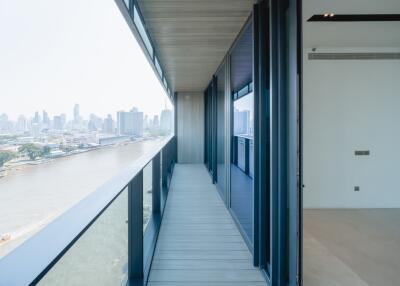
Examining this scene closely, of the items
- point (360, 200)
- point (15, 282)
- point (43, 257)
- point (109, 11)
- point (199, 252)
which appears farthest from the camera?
point (360, 200)

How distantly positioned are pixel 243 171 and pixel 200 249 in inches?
95.1

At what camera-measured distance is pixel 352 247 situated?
303cm

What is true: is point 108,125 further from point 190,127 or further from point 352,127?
point 190,127

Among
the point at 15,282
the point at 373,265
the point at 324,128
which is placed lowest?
the point at 373,265

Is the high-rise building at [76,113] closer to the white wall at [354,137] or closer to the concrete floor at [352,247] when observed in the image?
the concrete floor at [352,247]

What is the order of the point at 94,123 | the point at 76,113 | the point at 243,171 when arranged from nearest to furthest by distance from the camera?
the point at 76,113 < the point at 94,123 < the point at 243,171

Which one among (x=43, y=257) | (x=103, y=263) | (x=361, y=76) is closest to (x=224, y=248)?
(x=103, y=263)

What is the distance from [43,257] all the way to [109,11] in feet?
7.56

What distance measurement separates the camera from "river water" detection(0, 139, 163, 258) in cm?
75

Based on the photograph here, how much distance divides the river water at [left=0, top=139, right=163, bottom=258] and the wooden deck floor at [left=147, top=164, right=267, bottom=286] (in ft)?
4.57

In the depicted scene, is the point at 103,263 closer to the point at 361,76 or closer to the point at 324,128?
the point at 324,128

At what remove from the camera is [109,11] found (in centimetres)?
237

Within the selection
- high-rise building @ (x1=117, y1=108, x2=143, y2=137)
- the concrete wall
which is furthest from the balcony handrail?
the concrete wall

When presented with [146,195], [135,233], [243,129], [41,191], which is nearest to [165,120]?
[243,129]
